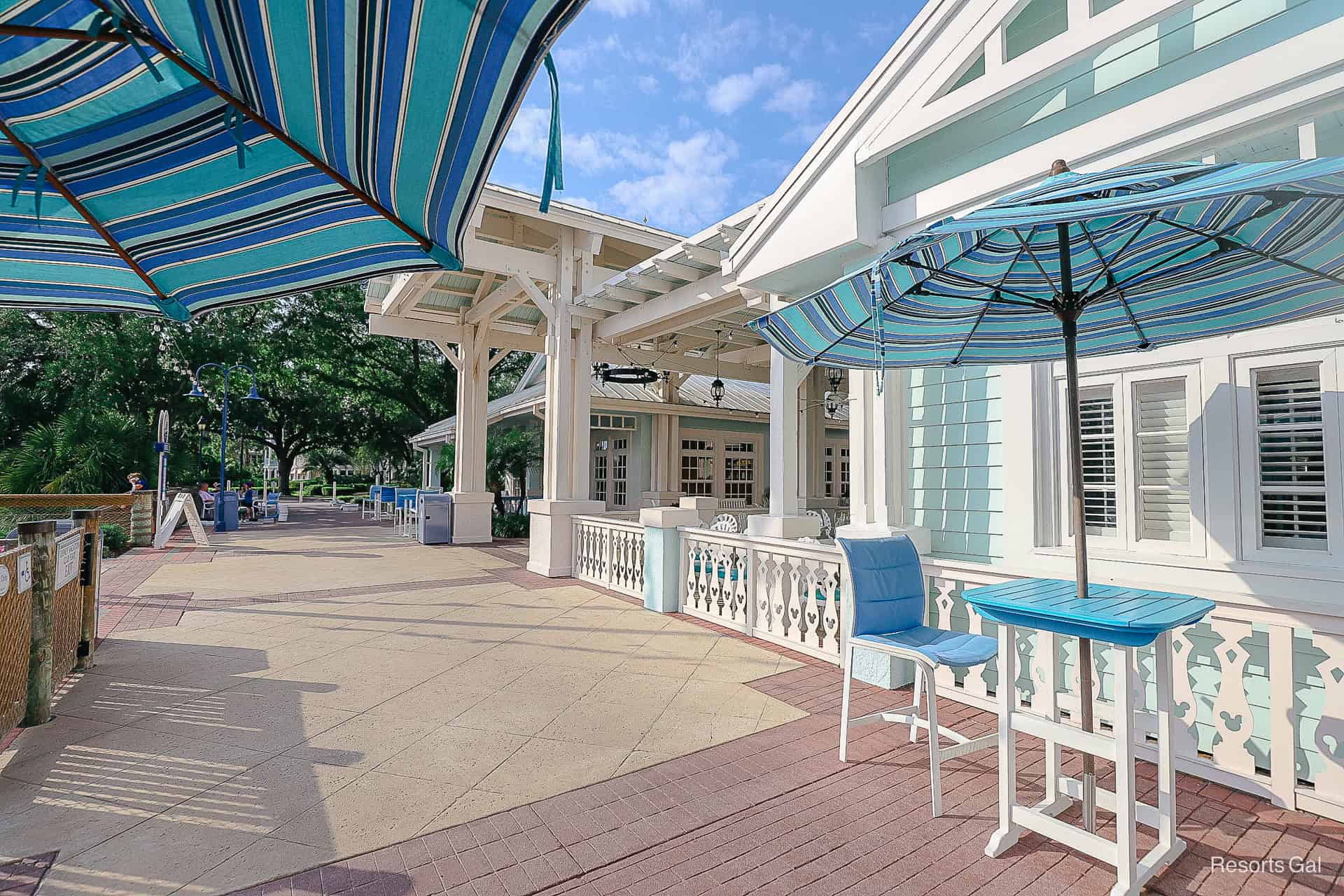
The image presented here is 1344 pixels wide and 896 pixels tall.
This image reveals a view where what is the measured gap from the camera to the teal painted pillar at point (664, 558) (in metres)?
6.49

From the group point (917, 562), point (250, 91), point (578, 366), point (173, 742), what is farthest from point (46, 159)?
point (578, 366)

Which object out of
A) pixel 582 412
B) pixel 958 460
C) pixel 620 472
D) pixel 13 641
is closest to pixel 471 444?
pixel 620 472

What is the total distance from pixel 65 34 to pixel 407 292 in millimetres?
8788

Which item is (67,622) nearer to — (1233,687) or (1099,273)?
(1099,273)

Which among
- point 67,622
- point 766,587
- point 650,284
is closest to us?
point 67,622

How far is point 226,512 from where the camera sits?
15.5 m

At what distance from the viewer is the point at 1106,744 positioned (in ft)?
7.66

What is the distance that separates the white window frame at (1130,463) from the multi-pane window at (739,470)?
1119 cm

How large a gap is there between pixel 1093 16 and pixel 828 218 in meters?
1.72

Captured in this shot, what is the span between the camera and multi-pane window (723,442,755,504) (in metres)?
15.1

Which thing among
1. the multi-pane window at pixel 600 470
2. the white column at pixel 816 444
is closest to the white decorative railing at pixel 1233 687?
the white column at pixel 816 444

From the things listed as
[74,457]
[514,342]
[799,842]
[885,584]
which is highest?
[514,342]

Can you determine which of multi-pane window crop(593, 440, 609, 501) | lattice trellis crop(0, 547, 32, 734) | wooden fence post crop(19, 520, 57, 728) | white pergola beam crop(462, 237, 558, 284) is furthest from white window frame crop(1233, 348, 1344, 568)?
multi-pane window crop(593, 440, 609, 501)

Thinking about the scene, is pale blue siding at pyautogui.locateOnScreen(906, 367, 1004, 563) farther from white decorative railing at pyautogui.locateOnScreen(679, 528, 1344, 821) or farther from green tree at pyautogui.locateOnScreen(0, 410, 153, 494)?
green tree at pyautogui.locateOnScreen(0, 410, 153, 494)
